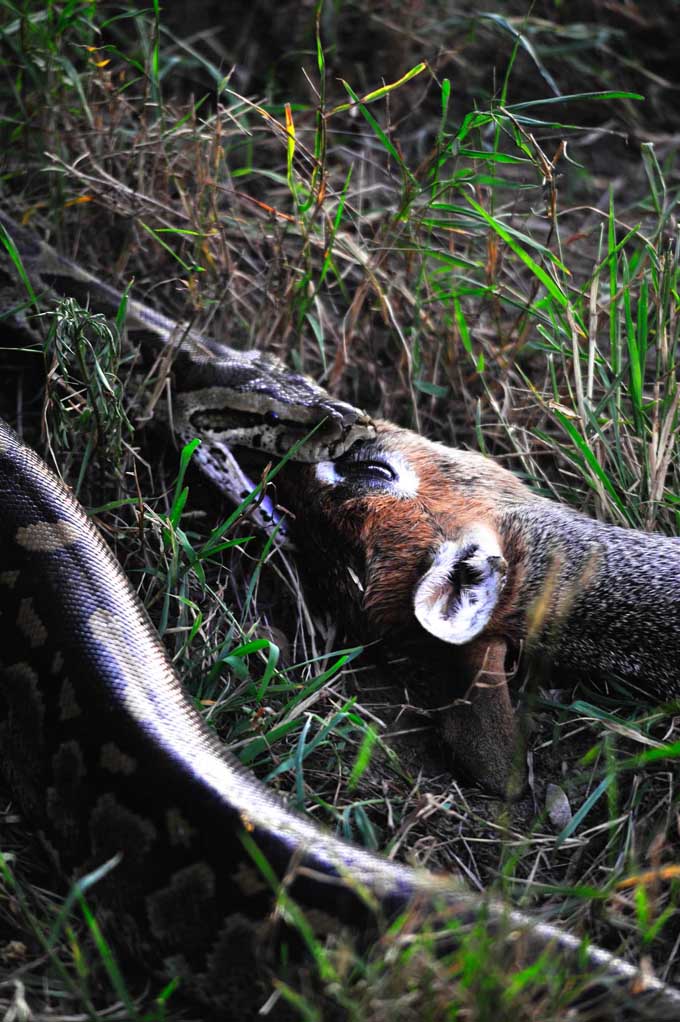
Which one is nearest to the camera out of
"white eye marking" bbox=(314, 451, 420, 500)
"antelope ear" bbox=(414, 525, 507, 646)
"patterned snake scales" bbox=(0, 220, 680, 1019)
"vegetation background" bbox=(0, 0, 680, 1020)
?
"patterned snake scales" bbox=(0, 220, 680, 1019)

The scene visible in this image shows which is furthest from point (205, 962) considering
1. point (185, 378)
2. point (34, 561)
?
point (185, 378)

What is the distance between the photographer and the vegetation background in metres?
2.80

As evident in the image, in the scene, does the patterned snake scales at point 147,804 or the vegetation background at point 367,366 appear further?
the vegetation background at point 367,366

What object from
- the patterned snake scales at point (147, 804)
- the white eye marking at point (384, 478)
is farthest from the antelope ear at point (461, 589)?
the patterned snake scales at point (147, 804)

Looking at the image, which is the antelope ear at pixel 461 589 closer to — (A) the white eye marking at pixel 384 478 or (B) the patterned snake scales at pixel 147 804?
(A) the white eye marking at pixel 384 478

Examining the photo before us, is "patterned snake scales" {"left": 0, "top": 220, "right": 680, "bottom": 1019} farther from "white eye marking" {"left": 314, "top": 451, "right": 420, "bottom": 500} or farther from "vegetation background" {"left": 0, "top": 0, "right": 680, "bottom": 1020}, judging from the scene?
"white eye marking" {"left": 314, "top": 451, "right": 420, "bottom": 500}

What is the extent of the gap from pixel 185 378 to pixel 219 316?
56cm

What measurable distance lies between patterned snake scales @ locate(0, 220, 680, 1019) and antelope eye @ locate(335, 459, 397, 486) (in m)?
0.98

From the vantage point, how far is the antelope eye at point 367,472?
3.83 metres

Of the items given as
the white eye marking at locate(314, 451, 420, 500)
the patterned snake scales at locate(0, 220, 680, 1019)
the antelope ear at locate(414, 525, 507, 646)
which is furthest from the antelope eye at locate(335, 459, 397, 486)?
the patterned snake scales at locate(0, 220, 680, 1019)

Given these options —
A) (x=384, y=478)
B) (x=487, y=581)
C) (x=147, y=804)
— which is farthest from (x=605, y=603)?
(x=147, y=804)

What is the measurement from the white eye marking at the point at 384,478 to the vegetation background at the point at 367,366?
0.43 metres

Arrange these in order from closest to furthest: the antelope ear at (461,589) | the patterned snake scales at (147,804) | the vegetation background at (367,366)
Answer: the patterned snake scales at (147,804) → the vegetation background at (367,366) → the antelope ear at (461,589)

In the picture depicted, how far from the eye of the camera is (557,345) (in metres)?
4.32
